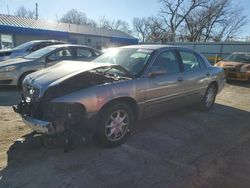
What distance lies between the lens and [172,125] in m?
5.18

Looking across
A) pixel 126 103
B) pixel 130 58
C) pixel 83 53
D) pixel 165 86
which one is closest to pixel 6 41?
pixel 83 53

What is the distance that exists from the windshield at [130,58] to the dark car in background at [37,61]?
3577 mm

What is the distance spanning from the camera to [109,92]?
371cm

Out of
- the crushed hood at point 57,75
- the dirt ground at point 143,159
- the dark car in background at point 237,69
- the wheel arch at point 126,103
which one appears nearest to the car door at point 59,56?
the dirt ground at point 143,159

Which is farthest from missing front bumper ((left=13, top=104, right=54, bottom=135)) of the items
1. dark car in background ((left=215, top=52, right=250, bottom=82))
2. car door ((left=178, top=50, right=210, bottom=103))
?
dark car in background ((left=215, top=52, right=250, bottom=82))

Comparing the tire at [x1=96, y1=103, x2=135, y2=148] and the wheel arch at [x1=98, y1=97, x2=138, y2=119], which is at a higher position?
the wheel arch at [x1=98, y1=97, x2=138, y2=119]

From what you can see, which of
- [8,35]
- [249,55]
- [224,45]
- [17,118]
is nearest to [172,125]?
[17,118]

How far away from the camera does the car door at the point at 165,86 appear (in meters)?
4.42

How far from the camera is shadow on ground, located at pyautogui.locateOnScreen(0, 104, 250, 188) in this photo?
10.1 feet

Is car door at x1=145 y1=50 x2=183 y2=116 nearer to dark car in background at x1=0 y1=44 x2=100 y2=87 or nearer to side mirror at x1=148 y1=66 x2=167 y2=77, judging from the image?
side mirror at x1=148 y1=66 x2=167 y2=77

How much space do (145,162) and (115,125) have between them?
73 centimetres

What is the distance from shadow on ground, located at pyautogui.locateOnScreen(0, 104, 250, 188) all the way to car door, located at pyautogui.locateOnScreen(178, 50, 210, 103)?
3.16ft

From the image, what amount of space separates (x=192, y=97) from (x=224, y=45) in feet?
60.8

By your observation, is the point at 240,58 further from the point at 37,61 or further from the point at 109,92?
the point at 109,92
